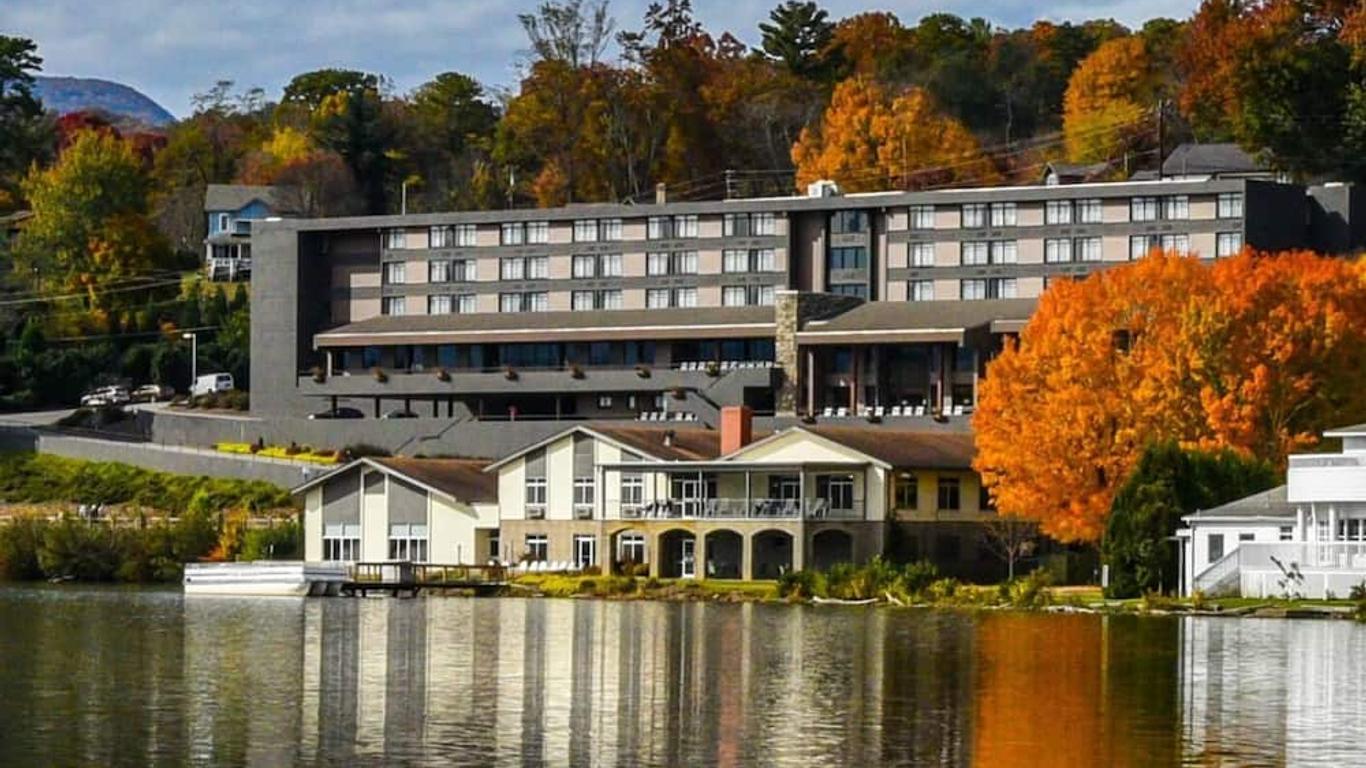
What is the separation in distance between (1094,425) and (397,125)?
332ft

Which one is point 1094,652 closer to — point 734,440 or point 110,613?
point 110,613

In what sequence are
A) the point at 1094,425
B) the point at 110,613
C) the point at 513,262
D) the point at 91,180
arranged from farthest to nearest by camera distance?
the point at 91,180 < the point at 513,262 < the point at 1094,425 < the point at 110,613

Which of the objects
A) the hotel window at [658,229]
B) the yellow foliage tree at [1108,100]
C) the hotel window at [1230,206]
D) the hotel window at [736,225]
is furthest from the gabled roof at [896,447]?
the yellow foliage tree at [1108,100]

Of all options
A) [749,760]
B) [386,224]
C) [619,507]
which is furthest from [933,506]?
[749,760]

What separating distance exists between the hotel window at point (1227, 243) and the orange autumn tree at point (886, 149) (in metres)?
29.2

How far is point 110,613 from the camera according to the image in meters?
84.7

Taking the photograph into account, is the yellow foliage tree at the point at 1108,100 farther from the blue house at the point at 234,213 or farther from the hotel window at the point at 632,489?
the hotel window at the point at 632,489

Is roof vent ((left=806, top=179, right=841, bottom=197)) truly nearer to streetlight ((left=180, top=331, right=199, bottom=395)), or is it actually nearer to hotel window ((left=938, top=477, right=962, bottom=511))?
streetlight ((left=180, top=331, right=199, bottom=395))

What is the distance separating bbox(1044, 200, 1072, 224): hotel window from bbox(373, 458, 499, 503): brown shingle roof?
118 ft

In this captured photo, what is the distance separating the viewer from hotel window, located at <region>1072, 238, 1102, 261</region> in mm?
141000

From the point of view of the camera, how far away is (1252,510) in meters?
90.1

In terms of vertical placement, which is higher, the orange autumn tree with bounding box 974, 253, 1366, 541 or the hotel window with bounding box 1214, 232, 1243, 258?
the hotel window with bounding box 1214, 232, 1243, 258

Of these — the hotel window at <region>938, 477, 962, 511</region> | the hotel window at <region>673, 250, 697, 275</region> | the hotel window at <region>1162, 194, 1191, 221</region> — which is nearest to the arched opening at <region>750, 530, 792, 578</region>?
the hotel window at <region>938, 477, 962, 511</region>

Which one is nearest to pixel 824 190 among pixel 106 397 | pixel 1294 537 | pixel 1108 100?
pixel 1108 100
